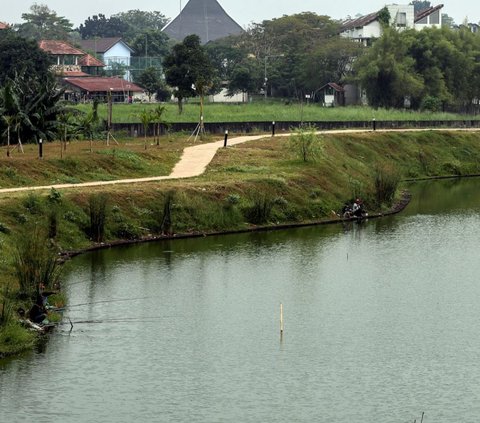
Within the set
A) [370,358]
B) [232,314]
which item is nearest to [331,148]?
[232,314]

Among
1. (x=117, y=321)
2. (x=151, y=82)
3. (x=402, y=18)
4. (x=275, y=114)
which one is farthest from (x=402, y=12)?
(x=117, y=321)

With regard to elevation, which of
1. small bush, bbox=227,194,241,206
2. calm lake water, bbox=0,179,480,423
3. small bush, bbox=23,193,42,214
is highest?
small bush, bbox=23,193,42,214

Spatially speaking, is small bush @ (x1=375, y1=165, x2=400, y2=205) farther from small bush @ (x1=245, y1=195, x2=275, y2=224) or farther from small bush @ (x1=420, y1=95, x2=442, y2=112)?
small bush @ (x1=420, y1=95, x2=442, y2=112)

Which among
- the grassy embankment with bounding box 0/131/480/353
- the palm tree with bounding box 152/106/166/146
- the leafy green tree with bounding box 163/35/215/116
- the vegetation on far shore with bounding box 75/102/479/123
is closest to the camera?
the grassy embankment with bounding box 0/131/480/353

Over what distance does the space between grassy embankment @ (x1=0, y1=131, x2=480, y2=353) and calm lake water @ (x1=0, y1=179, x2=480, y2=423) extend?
114 inches

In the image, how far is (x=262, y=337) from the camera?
53.2 meters

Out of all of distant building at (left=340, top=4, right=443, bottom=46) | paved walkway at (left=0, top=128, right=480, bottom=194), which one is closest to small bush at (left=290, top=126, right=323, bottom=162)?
paved walkway at (left=0, top=128, right=480, bottom=194)

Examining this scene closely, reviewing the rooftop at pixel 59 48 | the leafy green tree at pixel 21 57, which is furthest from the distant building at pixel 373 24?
the leafy green tree at pixel 21 57

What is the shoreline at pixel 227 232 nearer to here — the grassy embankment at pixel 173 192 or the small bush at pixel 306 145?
the grassy embankment at pixel 173 192

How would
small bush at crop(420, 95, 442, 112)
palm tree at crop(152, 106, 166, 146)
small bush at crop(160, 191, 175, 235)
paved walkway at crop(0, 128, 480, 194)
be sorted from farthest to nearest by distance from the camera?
small bush at crop(420, 95, 442, 112)
palm tree at crop(152, 106, 166, 146)
paved walkway at crop(0, 128, 480, 194)
small bush at crop(160, 191, 175, 235)

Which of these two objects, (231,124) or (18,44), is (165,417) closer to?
(231,124)

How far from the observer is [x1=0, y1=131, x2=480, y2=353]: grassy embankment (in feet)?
234

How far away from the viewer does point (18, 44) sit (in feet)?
476

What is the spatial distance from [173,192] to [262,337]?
27.1 meters
